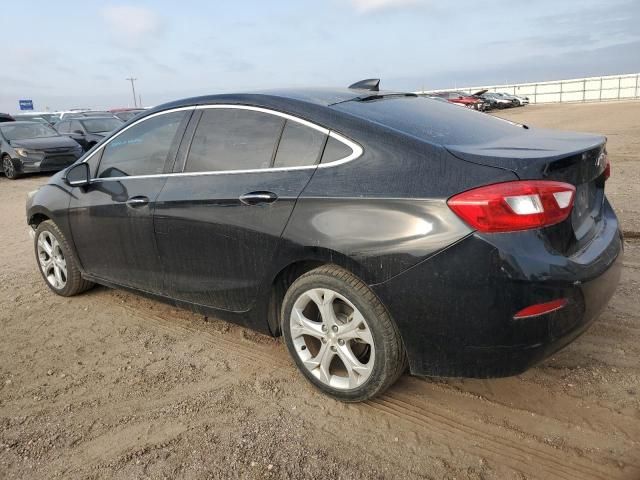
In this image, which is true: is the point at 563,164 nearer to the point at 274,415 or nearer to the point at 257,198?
the point at 257,198

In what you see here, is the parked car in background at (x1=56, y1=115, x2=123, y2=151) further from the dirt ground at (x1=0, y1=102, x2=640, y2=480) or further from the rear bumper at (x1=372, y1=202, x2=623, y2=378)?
the rear bumper at (x1=372, y1=202, x2=623, y2=378)

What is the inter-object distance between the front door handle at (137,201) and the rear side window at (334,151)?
1.40m

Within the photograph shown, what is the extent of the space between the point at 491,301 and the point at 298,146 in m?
1.31

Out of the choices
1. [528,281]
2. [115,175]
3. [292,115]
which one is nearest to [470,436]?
[528,281]

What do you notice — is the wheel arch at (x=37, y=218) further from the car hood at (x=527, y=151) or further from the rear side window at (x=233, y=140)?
the car hood at (x=527, y=151)

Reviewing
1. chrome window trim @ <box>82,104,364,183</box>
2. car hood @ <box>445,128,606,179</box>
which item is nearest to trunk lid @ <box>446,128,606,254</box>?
car hood @ <box>445,128,606,179</box>

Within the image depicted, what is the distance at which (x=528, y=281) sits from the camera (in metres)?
2.25

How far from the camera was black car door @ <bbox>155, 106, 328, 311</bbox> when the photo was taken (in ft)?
9.46

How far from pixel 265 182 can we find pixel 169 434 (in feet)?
4.63

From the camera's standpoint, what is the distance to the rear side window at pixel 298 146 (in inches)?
112

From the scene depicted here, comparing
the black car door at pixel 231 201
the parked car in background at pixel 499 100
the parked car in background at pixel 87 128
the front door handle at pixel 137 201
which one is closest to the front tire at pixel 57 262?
the front door handle at pixel 137 201

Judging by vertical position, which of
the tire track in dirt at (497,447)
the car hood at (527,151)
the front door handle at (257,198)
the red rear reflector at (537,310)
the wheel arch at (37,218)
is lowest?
the tire track in dirt at (497,447)

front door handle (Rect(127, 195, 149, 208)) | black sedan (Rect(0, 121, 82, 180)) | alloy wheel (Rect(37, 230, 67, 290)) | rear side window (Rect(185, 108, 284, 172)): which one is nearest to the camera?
rear side window (Rect(185, 108, 284, 172))

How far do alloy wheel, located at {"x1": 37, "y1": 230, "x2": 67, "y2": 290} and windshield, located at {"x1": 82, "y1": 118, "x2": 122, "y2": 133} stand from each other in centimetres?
1213
